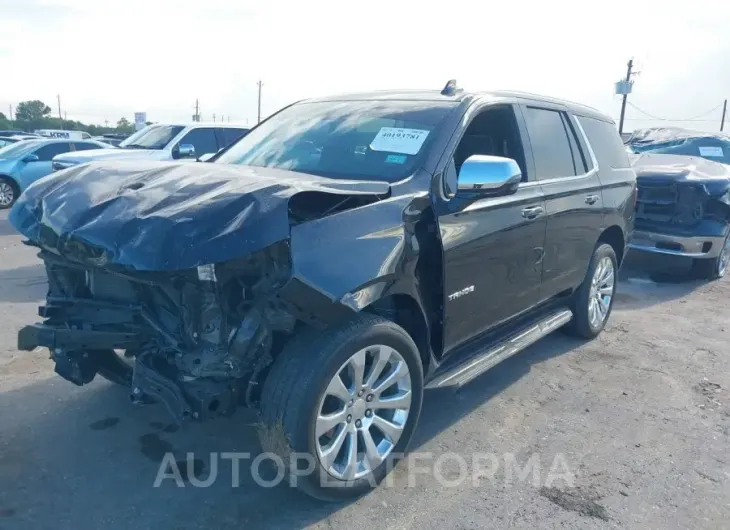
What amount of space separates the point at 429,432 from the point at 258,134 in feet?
7.65

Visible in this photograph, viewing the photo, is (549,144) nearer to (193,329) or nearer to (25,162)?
(193,329)

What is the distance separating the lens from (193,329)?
9.11 ft

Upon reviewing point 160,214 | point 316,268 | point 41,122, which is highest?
point 160,214

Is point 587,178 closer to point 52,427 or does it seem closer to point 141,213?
point 141,213

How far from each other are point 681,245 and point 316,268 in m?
6.47

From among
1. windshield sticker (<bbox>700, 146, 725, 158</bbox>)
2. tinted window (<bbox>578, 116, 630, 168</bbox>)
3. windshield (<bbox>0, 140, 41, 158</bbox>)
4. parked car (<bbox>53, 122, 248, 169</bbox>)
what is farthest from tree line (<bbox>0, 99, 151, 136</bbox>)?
tinted window (<bbox>578, 116, 630, 168</bbox>)

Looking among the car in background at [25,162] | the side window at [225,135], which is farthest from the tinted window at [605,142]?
the car in background at [25,162]

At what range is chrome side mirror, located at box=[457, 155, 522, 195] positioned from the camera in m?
3.38

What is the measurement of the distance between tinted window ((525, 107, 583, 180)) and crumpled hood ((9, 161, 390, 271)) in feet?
5.52

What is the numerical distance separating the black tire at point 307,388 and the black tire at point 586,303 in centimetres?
279

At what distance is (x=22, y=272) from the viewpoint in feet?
23.8

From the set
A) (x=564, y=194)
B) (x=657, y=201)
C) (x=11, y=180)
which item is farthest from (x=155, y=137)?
(x=564, y=194)

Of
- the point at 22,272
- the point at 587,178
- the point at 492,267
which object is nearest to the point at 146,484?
the point at 492,267

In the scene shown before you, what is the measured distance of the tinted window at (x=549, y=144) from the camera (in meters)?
4.40
